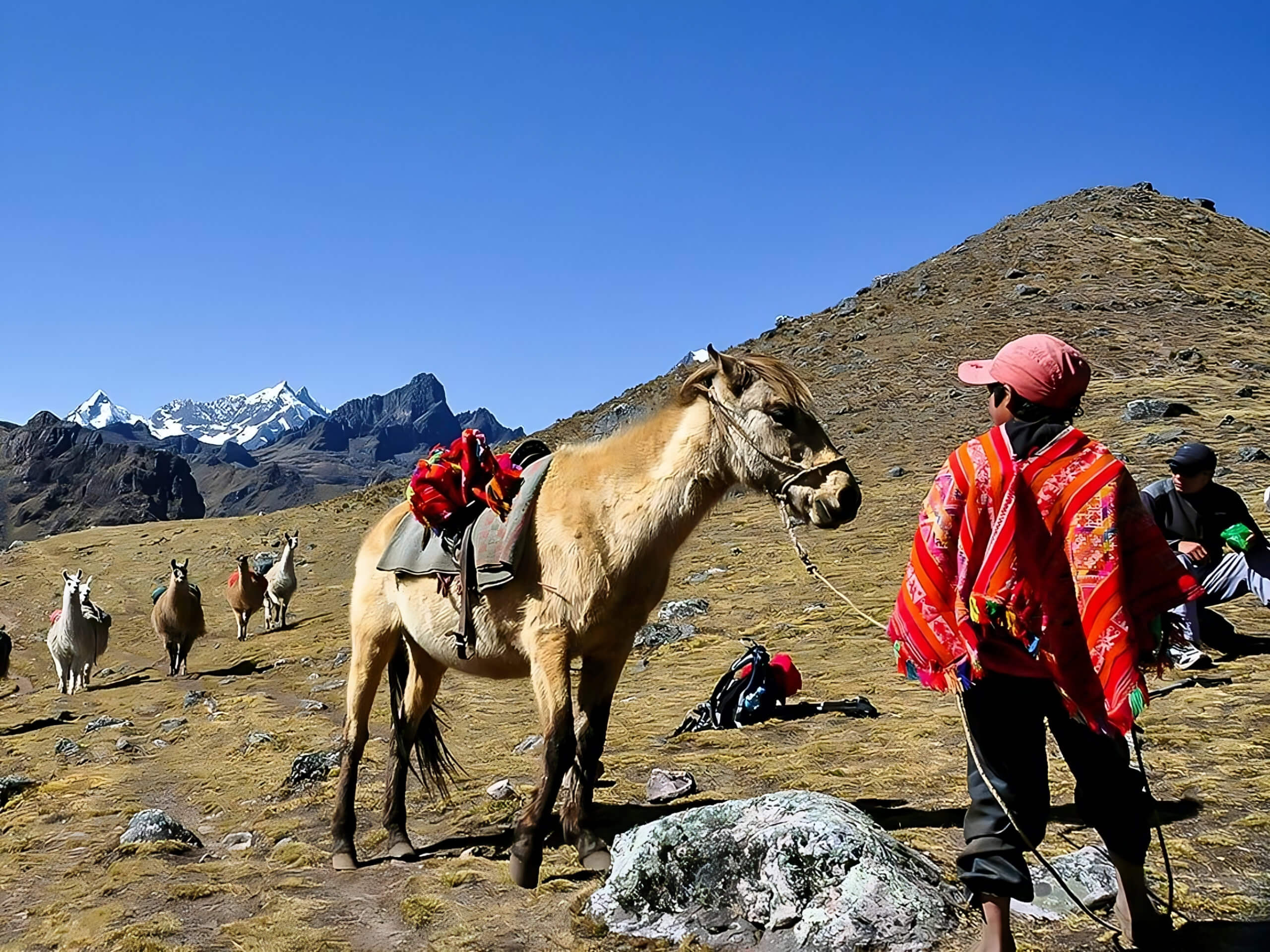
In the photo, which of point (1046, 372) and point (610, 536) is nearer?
point (1046, 372)

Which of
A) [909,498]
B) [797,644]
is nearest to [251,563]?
[909,498]

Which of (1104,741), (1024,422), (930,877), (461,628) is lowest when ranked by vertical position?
(930,877)

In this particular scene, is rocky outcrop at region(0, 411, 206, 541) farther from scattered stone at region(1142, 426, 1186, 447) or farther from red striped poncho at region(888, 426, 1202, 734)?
red striped poncho at region(888, 426, 1202, 734)

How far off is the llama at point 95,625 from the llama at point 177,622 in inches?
41.4

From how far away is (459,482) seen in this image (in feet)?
18.4

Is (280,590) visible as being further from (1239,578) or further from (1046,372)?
(1046,372)

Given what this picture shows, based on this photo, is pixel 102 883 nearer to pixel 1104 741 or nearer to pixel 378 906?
pixel 378 906

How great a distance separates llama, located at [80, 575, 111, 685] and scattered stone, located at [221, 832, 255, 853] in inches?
529

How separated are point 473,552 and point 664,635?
7428 millimetres

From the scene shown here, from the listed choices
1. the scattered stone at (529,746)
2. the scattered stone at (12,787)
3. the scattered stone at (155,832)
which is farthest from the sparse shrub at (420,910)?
the scattered stone at (12,787)

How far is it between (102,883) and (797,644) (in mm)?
7458

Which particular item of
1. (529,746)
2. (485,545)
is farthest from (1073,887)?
(529,746)

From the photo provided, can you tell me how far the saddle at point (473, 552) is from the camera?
5.05 meters

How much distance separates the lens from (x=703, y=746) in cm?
728
